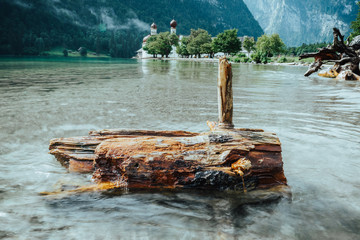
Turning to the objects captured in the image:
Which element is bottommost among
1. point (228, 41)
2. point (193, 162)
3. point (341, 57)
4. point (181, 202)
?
point (181, 202)

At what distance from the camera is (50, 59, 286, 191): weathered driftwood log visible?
3.74 m

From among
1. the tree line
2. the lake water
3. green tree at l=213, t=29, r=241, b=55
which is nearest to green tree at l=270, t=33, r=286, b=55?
the tree line

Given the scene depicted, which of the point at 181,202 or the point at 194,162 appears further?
the point at 194,162

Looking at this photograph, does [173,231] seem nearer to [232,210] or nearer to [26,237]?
[232,210]

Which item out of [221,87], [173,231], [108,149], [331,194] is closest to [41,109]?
[108,149]

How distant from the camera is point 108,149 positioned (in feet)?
12.9

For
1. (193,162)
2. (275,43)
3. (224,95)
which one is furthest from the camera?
(275,43)

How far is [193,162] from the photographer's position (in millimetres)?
3734

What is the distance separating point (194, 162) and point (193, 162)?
0.01 metres

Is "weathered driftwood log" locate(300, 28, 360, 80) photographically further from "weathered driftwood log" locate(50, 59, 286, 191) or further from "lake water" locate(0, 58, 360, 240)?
"weathered driftwood log" locate(50, 59, 286, 191)

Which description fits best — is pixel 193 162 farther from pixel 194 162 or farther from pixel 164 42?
pixel 164 42

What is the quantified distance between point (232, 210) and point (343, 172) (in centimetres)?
250

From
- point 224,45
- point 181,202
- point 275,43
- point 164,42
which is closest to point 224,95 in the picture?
point 181,202

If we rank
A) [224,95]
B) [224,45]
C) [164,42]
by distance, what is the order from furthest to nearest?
[164,42] < [224,45] < [224,95]
